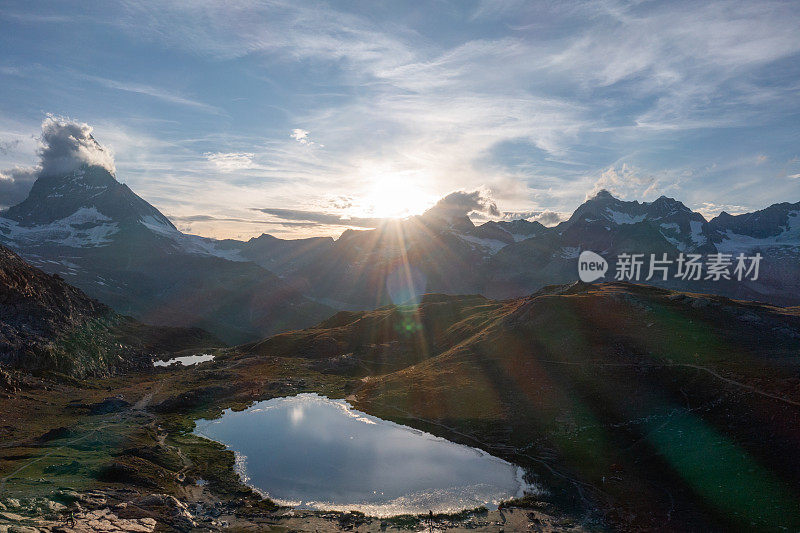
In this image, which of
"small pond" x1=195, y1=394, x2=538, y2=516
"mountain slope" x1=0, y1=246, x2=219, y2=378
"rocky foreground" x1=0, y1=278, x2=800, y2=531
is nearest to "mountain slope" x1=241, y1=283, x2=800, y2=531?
"rocky foreground" x1=0, y1=278, x2=800, y2=531

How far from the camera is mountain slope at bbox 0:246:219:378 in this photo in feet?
388

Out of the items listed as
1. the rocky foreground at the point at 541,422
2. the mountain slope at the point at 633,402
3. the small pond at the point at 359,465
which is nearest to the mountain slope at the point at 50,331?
the rocky foreground at the point at 541,422

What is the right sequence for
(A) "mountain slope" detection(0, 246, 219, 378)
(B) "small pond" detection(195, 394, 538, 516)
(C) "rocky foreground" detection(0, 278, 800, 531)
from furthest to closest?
(A) "mountain slope" detection(0, 246, 219, 378), (B) "small pond" detection(195, 394, 538, 516), (C) "rocky foreground" detection(0, 278, 800, 531)

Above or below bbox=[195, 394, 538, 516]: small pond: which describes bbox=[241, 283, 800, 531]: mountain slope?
above

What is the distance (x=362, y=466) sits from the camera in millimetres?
73688

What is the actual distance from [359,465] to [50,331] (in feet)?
383

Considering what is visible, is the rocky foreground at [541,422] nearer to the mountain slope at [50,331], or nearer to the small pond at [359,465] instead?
the small pond at [359,465]

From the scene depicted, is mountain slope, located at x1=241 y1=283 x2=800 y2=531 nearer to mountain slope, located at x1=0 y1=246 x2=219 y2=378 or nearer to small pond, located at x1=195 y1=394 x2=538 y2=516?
small pond, located at x1=195 y1=394 x2=538 y2=516

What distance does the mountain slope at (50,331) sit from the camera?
118312 mm

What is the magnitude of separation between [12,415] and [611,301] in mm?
144879

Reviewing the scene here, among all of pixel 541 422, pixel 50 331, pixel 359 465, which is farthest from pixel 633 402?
pixel 50 331

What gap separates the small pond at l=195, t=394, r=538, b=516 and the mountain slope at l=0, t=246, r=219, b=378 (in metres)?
59.5

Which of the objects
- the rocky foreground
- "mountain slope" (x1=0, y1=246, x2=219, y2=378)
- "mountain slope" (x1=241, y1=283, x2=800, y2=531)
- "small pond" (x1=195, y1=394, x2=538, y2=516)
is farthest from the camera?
"mountain slope" (x1=0, y1=246, x2=219, y2=378)

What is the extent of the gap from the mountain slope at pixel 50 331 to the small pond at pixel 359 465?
5948cm
